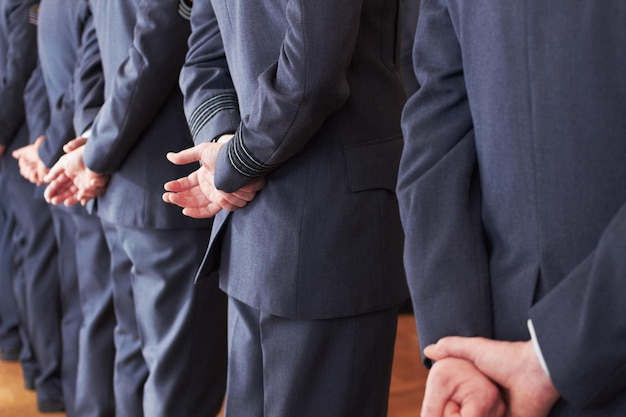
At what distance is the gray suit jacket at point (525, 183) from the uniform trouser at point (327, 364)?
0.41 meters

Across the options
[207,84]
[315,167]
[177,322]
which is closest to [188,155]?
[207,84]

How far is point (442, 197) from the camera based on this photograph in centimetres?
103

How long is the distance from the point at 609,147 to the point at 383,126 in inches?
24.0

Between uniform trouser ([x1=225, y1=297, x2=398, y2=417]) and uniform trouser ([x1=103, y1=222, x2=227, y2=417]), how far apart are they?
1.72 feet

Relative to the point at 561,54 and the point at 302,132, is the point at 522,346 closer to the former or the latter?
the point at 561,54

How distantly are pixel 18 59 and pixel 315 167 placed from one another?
2207mm

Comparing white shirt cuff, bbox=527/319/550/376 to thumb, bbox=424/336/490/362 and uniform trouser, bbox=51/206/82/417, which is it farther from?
uniform trouser, bbox=51/206/82/417

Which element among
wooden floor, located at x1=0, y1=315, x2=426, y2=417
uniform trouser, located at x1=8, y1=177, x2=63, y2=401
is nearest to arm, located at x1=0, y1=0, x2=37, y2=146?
uniform trouser, located at x1=8, y1=177, x2=63, y2=401

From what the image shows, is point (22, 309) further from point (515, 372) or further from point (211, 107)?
point (515, 372)

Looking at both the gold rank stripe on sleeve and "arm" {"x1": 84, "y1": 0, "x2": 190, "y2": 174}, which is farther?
"arm" {"x1": 84, "y1": 0, "x2": 190, "y2": 174}

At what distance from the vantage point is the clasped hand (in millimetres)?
1478

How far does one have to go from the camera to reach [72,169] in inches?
86.9

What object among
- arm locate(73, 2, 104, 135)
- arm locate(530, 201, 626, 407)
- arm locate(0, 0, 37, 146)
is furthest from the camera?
arm locate(0, 0, 37, 146)

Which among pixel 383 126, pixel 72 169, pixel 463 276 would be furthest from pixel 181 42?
pixel 463 276
